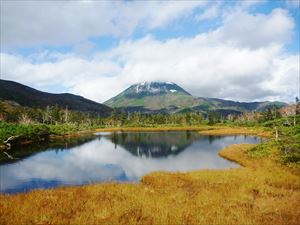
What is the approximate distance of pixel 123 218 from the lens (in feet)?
59.8

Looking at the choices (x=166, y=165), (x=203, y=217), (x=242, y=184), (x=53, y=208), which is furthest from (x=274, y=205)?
(x=166, y=165)

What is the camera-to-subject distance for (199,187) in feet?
95.7

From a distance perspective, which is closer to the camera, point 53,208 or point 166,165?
point 53,208

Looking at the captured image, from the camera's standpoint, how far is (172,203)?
22.1m

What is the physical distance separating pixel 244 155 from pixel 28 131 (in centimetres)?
6183

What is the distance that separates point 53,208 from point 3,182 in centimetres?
2081

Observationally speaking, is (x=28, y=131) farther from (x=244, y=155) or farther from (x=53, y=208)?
(x=53, y=208)

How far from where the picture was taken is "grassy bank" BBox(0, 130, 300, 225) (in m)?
18.0

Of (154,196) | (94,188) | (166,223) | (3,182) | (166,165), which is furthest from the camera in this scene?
(166,165)

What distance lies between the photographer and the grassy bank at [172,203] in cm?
1797

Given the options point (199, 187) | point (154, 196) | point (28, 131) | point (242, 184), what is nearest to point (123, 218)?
point (154, 196)

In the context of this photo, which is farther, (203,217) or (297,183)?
(297,183)

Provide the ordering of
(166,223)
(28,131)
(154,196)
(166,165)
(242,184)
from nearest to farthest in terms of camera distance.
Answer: (166,223)
(154,196)
(242,184)
(166,165)
(28,131)

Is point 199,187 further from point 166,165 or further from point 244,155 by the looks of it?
point 244,155
